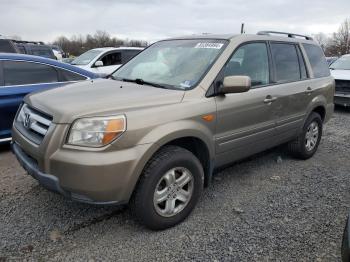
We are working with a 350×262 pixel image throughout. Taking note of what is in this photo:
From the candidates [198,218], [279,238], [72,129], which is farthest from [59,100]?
[279,238]

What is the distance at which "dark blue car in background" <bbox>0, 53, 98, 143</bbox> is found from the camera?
4.93 m

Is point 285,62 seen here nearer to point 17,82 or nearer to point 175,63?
point 175,63

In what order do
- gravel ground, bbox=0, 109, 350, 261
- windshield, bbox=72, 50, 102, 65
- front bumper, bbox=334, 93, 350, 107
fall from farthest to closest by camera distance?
windshield, bbox=72, 50, 102, 65 → front bumper, bbox=334, 93, 350, 107 → gravel ground, bbox=0, 109, 350, 261

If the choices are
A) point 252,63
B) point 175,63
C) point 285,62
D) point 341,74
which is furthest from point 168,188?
point 341,74

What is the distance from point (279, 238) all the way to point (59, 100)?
2.28 meters

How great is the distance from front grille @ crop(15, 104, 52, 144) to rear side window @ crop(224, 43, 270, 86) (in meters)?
1.78

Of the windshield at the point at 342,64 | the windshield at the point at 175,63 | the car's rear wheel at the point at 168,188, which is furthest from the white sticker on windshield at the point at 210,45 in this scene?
the windshield at the point at 342,64

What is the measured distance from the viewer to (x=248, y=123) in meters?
3.81

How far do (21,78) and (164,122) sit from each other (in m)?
3.25

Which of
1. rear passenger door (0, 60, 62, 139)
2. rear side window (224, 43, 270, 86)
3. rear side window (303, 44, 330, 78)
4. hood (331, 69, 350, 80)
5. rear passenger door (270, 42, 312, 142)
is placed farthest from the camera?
hood (331, 69, 350, 80)

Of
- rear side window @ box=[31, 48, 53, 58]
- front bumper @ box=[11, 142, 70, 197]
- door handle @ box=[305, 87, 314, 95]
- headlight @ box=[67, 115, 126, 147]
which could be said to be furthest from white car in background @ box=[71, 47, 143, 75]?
headlight @ box=[67, 115, 126, 147]

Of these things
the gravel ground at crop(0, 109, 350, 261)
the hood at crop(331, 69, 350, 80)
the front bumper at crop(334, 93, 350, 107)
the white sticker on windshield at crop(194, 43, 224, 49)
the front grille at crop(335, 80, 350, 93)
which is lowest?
the gravel ground at crop(0, 109, 350, 261)

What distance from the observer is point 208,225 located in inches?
129

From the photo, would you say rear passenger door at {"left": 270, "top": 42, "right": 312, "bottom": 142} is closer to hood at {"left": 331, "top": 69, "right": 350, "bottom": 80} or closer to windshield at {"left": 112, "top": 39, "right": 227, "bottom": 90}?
windshield at {"left": 112, "top": 39, "right": 227, "bottom": 90}
